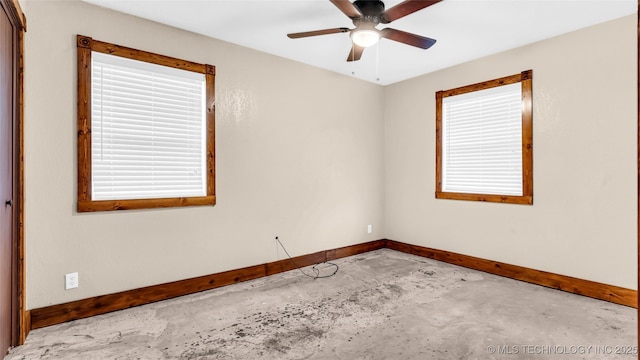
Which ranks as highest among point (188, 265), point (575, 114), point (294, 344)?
point (575, 114)

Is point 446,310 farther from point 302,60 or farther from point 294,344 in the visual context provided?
point 302,60

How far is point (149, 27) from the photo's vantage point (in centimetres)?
303

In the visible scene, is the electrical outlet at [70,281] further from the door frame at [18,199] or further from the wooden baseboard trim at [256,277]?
the door frame at [18,199]

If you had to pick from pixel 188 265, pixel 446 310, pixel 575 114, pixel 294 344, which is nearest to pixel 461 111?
pixel 575 114

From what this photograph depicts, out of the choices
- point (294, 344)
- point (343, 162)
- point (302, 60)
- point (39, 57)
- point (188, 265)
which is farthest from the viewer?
point (343, 162)

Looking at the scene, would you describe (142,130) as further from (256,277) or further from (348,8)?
(348,8)

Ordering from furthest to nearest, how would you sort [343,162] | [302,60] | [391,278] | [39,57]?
[343,162]
[302,60]
[391,278]
[39,57]

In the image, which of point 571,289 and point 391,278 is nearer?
point 571,289

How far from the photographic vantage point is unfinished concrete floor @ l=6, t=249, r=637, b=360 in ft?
7.21

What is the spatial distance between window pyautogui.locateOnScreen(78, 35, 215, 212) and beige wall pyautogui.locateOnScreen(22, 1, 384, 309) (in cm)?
9

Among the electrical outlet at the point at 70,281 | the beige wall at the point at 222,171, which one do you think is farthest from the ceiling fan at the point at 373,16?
the electrical outlet at the point at 70,281

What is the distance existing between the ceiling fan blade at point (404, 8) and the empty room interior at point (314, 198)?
0.7 inches

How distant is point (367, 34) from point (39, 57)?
2601mm

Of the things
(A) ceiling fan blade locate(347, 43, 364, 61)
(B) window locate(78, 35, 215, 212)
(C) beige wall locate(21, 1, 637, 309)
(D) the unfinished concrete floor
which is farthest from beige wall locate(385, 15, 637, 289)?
(B) window locate(78, 35, 215, 212)
